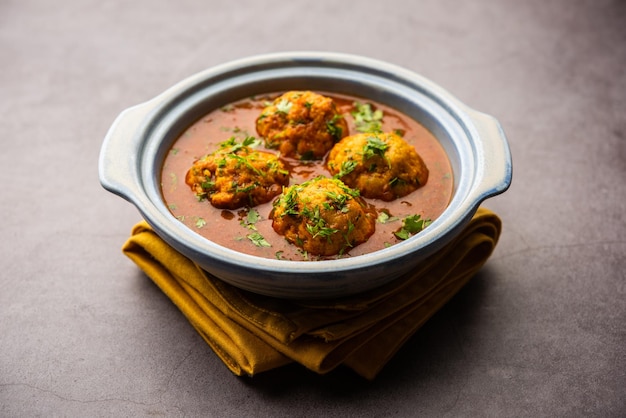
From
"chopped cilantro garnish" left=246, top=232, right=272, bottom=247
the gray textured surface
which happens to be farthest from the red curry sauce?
the gray textured surface

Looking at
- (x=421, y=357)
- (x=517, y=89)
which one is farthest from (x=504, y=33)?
(x=421, y=357)

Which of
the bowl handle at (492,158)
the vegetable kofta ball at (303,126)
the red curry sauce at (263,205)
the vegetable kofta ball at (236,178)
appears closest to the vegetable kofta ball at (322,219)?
the red curry sauce at (263,205)

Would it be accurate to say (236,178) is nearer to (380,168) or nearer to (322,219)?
(322,219)

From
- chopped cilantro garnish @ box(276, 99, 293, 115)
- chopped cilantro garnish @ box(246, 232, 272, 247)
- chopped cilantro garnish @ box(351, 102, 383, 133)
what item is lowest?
chopped cilantro garnish @ box(246, 232, 272, 247)

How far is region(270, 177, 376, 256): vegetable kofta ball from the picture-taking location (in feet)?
10.0

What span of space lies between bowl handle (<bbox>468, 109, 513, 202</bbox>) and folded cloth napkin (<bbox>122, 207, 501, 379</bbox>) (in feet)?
1.39

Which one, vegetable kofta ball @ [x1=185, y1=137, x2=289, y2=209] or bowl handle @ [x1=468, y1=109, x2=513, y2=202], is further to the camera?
vegetable kofta ball @ [x1=185, y1=137, x2=289, y2=209]

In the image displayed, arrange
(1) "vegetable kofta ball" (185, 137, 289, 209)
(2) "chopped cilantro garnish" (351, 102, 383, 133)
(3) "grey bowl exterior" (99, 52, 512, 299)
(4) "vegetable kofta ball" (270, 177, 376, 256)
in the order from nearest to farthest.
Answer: (3) "grey bowl exterior" (99, 52, 512, 299) → (4) "vegetable kofta ball" (270, 177, 376, 256) → (1) "vegetable kofta ball" (185, 137, 289, 209) → (2) "chopped cilantro garnish" (351, 102, 383, 133)

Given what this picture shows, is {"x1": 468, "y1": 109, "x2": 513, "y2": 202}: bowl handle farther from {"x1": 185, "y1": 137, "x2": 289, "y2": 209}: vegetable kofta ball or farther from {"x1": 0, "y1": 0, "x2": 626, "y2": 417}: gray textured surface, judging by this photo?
{"x1": 185, "y1": 137, "x2": 289, "y2": 209}: vegetable kofta ball

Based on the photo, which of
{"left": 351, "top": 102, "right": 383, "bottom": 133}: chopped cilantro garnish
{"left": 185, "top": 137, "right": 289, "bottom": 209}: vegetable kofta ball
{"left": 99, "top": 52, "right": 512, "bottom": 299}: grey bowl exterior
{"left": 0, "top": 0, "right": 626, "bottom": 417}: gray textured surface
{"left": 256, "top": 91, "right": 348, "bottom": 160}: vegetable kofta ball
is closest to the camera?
{"left": 99, "top": 52, "right": 512, "bottom": 299}: grey bowl exterior

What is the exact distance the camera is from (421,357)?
3312 millimetres

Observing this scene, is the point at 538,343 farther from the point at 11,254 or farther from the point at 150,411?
the point at 11,254

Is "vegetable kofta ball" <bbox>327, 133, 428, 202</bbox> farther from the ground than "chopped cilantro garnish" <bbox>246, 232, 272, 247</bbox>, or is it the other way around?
"vegetable kofta ball" <bbox>327, 133, 428, 202</bbox>

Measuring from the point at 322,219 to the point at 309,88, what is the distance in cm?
123
